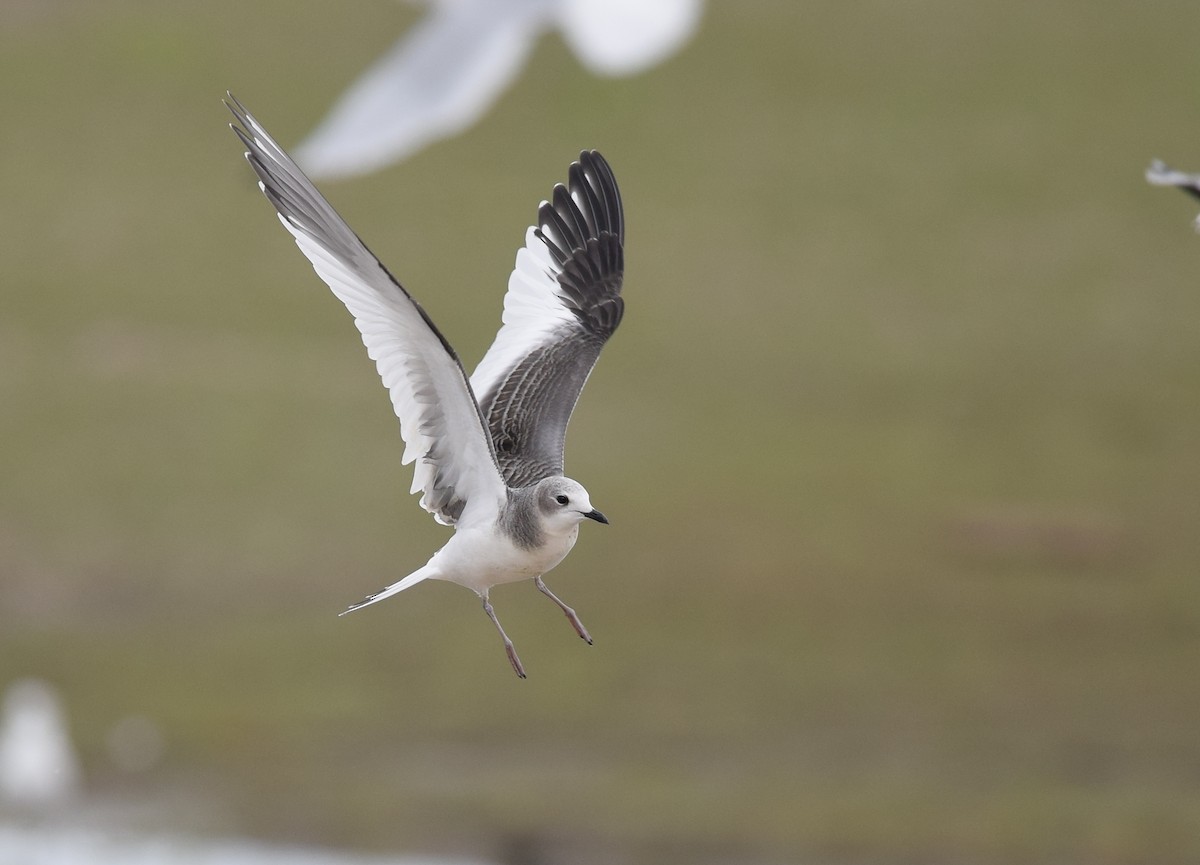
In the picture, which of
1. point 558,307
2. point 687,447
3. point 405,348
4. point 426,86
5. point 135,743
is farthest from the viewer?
point 687,447

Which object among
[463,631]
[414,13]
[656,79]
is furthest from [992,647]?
[414,13]

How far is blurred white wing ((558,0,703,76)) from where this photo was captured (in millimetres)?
7258

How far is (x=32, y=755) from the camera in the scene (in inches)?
562

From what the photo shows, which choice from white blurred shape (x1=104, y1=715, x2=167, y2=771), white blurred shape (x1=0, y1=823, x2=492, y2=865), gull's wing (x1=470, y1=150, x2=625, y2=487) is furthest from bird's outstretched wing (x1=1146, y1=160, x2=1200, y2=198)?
white blurred shape (x1=104, y1=715, x2=167, y2=771)

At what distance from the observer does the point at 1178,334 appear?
2467 cm

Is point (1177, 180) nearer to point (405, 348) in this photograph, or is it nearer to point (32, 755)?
point (405, 348)

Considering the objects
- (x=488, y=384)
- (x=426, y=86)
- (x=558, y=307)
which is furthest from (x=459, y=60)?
(x=488, y=384)

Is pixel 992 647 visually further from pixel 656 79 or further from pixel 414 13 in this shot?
pixel 414 13

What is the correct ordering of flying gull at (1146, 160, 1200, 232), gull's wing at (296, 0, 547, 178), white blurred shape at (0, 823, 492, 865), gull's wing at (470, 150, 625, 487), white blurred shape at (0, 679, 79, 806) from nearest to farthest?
flying gull at (1146, 160, 1200, 232), gull's wing at (470, 150, 625, 487), gull's wing at (296, 0, 547, 178), white blurred shape at (0, 823, 492, 865), white blurred shape at (0, 679, 79, 806)

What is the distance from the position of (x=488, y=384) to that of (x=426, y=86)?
4.98 ft

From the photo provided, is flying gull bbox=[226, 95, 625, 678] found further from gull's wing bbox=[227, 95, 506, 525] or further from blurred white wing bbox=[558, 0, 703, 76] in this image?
blurred white wing bbox=[558, 0, 703, 76]

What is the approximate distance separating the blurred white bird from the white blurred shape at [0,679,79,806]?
852 cm

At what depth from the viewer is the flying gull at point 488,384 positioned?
4520 millimetres

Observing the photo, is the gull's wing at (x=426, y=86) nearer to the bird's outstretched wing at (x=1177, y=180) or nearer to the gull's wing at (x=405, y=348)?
the gull's wing at (x=405, y=348)
